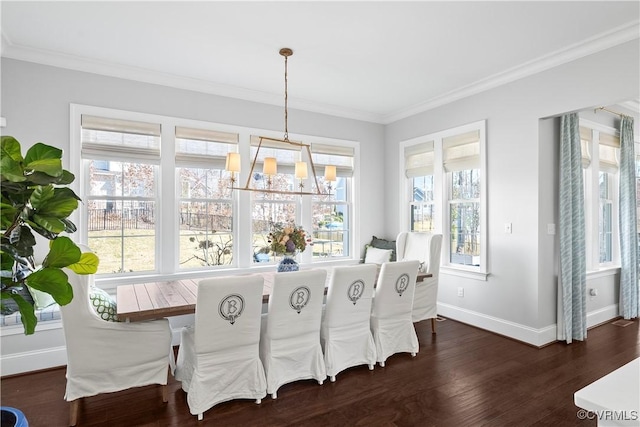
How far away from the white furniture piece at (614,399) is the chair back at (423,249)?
2710 millimetres

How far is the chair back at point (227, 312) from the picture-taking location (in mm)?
2215

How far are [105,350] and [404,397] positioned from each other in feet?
6.80

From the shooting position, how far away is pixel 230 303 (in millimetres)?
2285

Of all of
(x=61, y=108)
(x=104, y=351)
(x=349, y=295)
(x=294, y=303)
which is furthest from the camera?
(x=61, y=108)

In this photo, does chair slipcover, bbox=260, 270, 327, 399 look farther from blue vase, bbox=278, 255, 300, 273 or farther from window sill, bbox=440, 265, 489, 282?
window sill, bbox=440, 265, 489, 282

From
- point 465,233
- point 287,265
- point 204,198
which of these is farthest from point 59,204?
point 465,233

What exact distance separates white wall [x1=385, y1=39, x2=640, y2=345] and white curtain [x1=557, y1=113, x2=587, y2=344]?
3.4 inches

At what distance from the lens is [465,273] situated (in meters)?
4.22

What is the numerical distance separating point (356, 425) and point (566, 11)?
10.7ft

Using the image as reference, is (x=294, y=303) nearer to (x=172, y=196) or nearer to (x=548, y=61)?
(x=172, y=196)

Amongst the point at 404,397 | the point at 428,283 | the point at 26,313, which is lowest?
the point at 404,397

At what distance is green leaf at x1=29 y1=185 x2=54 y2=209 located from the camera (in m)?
1.14

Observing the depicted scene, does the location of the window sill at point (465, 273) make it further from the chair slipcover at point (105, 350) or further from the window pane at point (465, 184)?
the chair slipcover at point (105, 350)

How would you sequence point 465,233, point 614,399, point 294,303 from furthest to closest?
point 465,233 < point 294,303 < point 614,399
